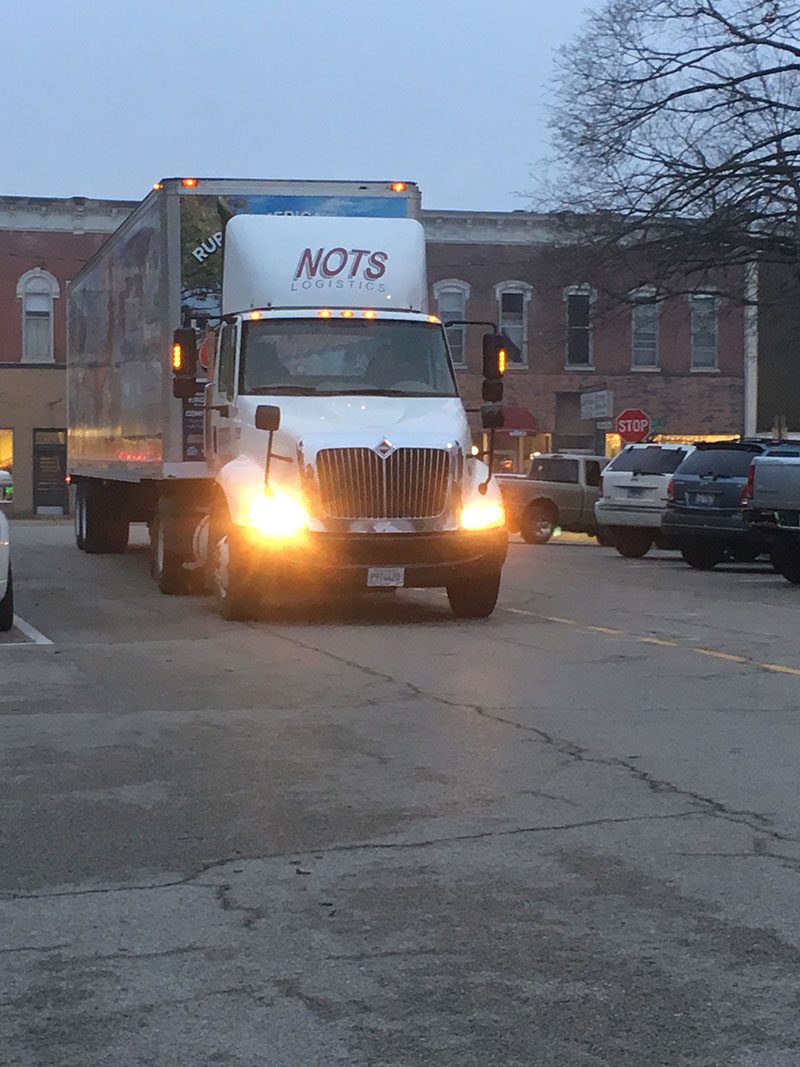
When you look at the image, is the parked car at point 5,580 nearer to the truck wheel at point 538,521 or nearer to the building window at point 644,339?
the truck wheel at point 538,521

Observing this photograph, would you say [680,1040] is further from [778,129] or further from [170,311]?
[778,129]

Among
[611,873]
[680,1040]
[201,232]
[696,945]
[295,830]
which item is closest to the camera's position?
[680,1040]

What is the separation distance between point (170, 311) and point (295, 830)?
11064 millimetres

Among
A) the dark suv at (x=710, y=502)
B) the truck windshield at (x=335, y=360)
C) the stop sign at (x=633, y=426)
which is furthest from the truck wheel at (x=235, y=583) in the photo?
the stop sign at (x=633, y=426)

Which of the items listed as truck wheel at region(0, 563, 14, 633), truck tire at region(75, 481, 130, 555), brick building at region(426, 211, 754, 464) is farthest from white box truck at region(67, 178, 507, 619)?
brick building at region(426, 211, 754, 464)

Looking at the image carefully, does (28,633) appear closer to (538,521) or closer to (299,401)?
(299,401)

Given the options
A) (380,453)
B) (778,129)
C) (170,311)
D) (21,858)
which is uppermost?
(778,129)

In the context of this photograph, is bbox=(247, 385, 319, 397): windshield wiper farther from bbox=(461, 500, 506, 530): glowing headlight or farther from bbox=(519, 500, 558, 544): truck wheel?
bbox=(519, 500, 558, 544): truck wheel

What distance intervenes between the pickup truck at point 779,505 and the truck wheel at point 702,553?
3.34 m

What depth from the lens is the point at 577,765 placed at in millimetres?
8219

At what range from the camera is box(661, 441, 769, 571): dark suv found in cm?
2286

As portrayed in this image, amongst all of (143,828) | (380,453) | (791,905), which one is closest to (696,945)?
(791,905)

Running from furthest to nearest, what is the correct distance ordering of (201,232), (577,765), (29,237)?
(29,237)
(201,232)
(577,765)

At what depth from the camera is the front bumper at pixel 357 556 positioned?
1426 cm
